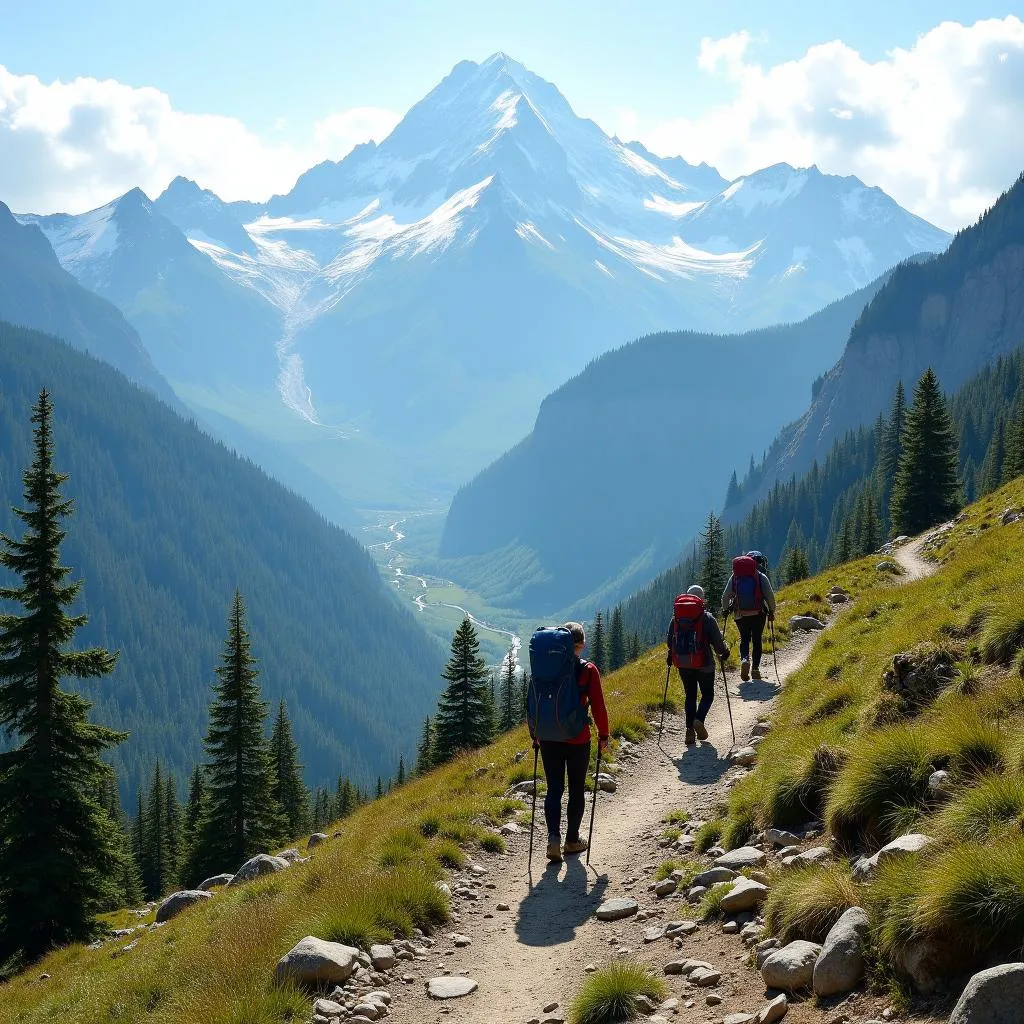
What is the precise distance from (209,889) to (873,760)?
17.7 metres

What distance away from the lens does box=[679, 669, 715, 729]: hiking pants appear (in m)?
17.2

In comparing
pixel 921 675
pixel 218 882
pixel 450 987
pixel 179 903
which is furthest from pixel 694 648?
pixel 218 882

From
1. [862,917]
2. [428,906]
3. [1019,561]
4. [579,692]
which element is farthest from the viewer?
[1019,561]

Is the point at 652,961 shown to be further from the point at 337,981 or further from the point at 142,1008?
the point at 142,1008

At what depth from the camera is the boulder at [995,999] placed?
4977mm

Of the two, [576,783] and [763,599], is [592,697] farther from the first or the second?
[763,599]

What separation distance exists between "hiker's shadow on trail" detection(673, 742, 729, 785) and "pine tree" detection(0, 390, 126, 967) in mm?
18264

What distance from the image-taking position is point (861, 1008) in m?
6.26

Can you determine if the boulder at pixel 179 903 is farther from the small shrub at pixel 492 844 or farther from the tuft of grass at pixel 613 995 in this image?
the tuft of grass at pixel 613 995

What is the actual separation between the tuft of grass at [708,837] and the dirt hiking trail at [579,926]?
0.61m

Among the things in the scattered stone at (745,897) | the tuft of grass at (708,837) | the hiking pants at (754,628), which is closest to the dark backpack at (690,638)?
the hiking pants at (754,628)

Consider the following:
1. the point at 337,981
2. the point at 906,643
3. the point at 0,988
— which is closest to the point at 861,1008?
the point at 337,981

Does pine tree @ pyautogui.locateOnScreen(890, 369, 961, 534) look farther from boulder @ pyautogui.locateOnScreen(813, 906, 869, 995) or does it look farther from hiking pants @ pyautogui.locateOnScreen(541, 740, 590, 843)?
boulder @ pyautogui.locateOnScreen(813, 906, 869, 995)

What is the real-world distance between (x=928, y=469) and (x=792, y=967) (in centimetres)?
6077
